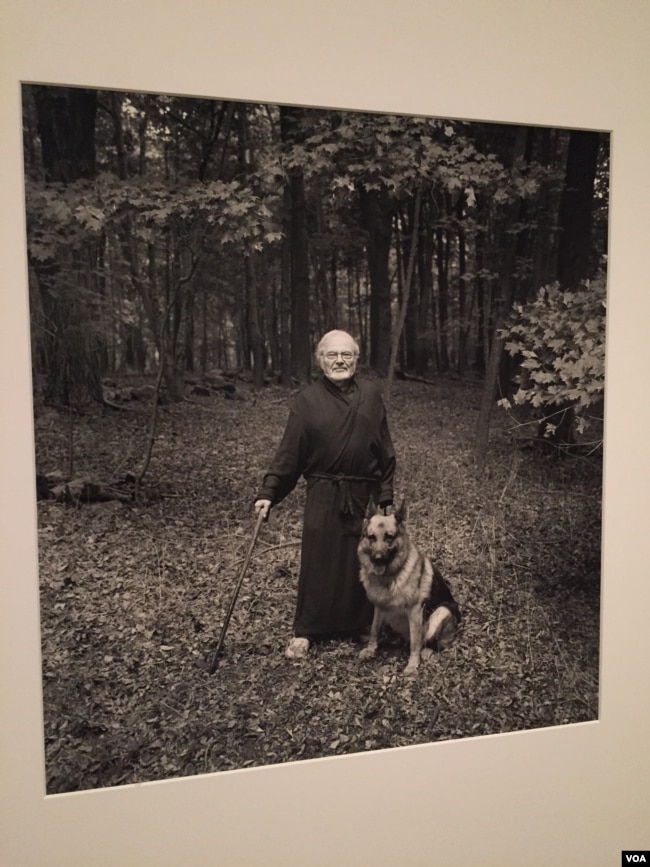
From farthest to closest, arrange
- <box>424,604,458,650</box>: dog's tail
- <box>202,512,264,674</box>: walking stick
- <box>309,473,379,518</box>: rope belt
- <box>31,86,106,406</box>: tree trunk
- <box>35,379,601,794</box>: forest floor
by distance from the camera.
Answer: <box>424,604,458,650</box>: dog's tail
<box>309,473,379,518</box>: rope belt
<box>202,512,264,674</box>: walking stick
<box>35,379,601,794</box>: forest floor
<box>31,86,106,406</box>: tree trunk

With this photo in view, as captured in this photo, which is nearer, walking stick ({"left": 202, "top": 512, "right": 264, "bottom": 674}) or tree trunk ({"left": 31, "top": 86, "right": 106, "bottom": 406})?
tree trunk ({"left": 31, "top": 86, "right": 106, "bottom": 406})

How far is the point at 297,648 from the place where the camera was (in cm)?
237

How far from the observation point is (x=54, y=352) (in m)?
2.08

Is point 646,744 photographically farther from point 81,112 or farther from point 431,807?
point 81,112

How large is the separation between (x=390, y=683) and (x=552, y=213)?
6.25ft

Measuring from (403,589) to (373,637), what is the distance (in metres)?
0.21

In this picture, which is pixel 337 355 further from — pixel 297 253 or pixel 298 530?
pixel 298 530

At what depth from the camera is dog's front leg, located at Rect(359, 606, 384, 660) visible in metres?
2.44

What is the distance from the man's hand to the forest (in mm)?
64

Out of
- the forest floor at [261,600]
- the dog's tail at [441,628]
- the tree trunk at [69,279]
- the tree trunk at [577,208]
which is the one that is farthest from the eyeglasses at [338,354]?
the dog's tail at [441,628]

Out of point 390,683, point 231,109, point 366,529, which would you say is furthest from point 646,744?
point 231,109

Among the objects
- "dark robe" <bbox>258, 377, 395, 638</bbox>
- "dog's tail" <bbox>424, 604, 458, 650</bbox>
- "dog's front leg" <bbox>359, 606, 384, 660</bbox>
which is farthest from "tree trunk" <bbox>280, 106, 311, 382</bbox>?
"dog's tail" <bbox>424, 604, 458, 650</bbox>

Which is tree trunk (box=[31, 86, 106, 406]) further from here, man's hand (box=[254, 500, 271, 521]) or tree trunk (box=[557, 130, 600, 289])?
tree trunk (box=[557, 130, 600, 289])

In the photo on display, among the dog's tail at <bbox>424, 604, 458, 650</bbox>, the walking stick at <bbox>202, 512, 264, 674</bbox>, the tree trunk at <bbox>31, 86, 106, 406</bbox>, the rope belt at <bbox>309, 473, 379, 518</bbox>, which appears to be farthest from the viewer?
the dog's tail at <bbox>424, 604, 458, 650</bbox>
